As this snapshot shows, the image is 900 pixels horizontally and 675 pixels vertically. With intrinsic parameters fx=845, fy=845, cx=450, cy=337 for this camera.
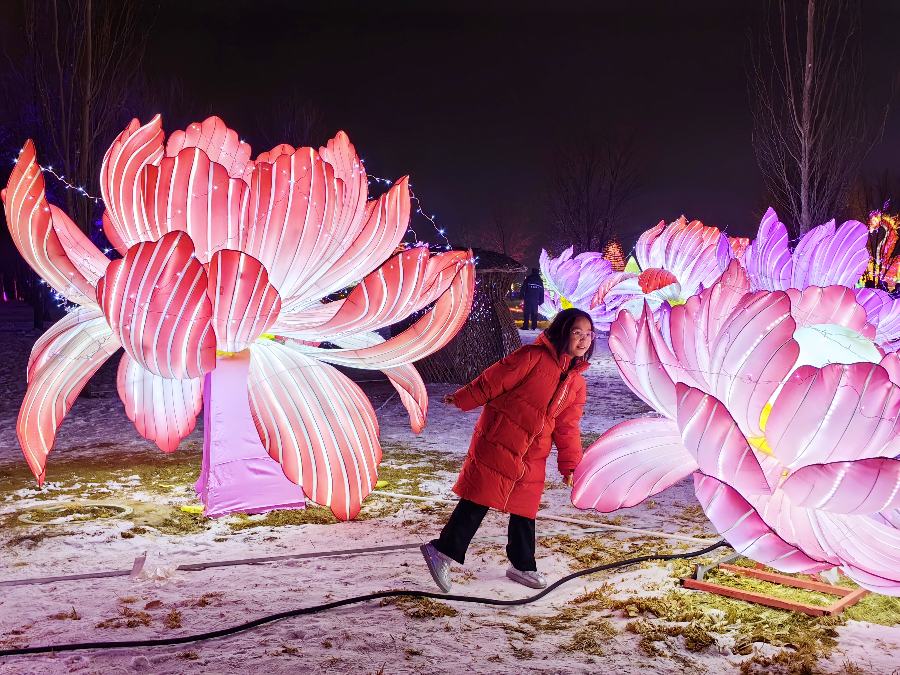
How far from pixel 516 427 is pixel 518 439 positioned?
0.06 metres

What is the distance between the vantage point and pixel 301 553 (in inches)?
177

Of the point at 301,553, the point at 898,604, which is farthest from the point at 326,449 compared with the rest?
the point at 898,604

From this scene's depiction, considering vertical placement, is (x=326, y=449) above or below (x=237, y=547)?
above

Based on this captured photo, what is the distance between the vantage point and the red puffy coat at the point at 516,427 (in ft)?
13.5

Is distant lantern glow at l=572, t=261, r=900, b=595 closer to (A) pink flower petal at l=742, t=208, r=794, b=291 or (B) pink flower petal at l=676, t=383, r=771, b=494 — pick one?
(B) pink flower petal at l=676, t=383, r=771, b=494

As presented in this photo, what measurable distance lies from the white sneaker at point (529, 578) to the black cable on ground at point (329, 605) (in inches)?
2.1

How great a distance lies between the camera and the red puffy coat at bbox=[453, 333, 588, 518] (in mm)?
4121

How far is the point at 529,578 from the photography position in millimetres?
4090

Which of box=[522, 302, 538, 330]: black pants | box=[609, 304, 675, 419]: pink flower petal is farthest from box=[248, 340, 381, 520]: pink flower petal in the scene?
box=[522, 302, 538, 330]: black pants

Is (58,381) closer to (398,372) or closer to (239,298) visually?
(239,298)

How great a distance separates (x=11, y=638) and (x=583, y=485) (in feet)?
7.65

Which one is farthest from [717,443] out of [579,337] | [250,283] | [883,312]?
[883,312]

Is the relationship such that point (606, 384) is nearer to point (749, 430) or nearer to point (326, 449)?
point (326, 449)

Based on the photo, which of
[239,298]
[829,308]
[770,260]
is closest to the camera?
[829,308]
